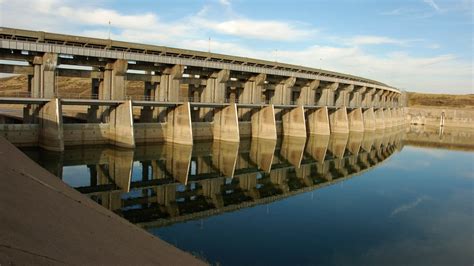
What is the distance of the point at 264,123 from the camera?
41.8 m

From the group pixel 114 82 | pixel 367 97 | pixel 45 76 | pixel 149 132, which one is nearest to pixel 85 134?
pixel 114 82

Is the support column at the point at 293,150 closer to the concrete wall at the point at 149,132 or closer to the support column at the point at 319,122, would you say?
the support column at the point at 319,122

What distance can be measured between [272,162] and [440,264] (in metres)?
18.4

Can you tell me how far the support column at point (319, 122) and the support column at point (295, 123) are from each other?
4.89 metres

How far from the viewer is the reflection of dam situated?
18.0 metres

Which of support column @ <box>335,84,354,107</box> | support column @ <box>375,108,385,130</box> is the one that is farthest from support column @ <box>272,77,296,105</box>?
support column @ <box>375,108,385,130</box>

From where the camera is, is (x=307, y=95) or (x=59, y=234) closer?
(x=59, y=234)

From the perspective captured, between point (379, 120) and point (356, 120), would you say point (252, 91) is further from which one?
point (379, 120)

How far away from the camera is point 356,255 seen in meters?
13.3

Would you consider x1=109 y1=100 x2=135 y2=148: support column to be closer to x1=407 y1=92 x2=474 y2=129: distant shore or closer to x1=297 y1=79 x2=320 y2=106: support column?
x1=297 y1=79 x2=320 y2=106: support column

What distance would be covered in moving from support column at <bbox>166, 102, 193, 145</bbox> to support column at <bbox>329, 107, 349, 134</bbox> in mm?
26600

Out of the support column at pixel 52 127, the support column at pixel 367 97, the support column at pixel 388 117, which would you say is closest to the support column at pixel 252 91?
the support column at pixel 52 127

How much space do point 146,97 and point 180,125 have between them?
19.0 ft

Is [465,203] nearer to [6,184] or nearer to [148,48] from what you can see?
[6,184]
